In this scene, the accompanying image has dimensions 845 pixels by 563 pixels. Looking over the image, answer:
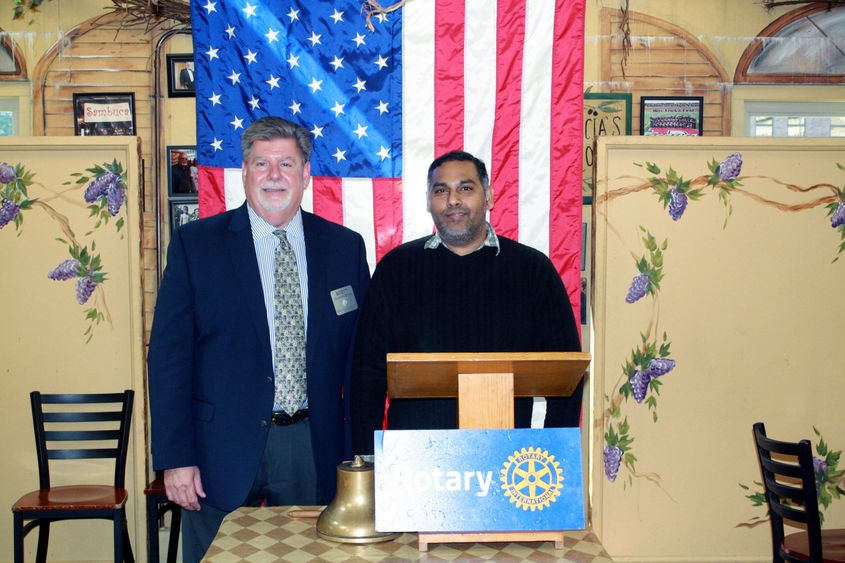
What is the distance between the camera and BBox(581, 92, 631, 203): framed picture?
13.5 feet

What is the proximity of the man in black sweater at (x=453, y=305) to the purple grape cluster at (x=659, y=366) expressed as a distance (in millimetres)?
1125

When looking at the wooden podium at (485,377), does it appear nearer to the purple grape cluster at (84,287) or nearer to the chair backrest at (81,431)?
the chair backrest at (81,431)

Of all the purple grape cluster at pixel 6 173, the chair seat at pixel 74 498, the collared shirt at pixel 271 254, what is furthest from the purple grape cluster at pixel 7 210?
the collared shirt at pixel 271 254

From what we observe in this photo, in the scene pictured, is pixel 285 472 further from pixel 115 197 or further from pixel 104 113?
pixel 104 113

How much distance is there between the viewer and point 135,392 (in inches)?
139

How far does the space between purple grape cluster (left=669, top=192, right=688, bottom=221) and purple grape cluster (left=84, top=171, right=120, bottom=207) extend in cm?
235

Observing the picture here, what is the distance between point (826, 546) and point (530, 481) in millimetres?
1876

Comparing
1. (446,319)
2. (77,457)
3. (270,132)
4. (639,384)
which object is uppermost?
(270,132)

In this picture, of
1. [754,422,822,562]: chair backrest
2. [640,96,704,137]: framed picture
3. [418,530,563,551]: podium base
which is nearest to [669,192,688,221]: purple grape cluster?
[640,96,704,137]: framed picture

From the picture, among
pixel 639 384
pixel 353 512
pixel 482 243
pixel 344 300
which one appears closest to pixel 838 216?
pixel 639 384

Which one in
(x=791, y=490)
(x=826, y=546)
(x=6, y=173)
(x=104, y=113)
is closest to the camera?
(x=791, y=490)

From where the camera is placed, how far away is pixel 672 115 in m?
4.20

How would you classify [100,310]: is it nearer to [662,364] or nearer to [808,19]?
[662,364]

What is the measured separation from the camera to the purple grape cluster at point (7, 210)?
11.5 ft
